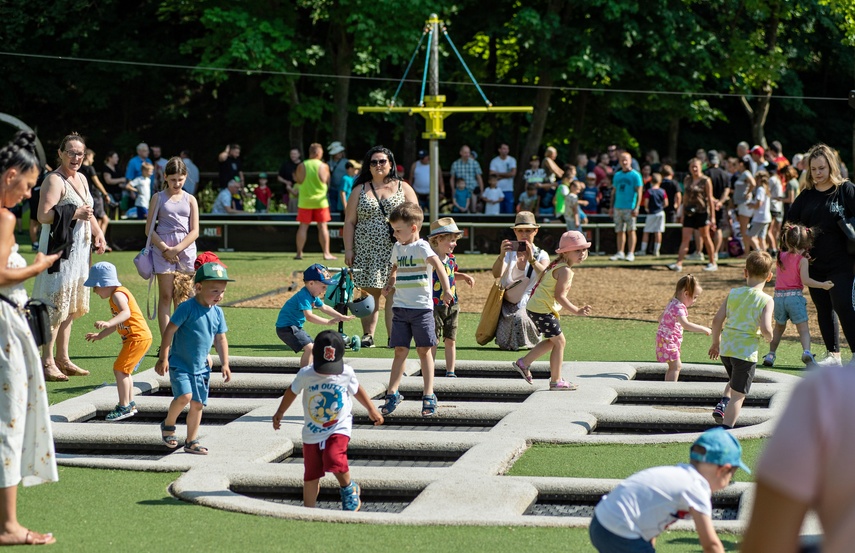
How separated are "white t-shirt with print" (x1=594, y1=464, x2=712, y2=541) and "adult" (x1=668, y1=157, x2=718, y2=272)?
15.4 metres

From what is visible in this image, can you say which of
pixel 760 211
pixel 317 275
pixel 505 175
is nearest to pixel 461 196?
pixel 505 175

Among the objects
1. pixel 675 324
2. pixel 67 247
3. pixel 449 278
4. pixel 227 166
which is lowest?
pixel 675 324

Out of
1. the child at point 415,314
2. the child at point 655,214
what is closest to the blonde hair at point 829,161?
the child at point 415,314

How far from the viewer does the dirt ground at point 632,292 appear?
15.0m

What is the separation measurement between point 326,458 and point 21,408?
1.69 meters

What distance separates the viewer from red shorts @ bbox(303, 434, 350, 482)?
6.54 metres

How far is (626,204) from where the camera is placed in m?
21.3

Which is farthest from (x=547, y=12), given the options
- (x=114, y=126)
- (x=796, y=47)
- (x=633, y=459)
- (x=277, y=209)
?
(x=633, y=459)

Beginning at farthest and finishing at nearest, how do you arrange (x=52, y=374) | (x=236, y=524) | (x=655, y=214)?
(x=655, y=214), (x=52, y=374), (x=236, y=524)

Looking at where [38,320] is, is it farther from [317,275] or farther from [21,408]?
[317,275]

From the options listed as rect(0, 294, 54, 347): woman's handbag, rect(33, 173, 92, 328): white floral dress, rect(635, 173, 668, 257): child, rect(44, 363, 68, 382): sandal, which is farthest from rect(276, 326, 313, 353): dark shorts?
rect(635, 173, 668, 257): child

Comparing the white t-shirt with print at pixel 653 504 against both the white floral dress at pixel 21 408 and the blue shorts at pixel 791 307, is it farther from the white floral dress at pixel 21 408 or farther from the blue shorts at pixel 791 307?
the blue shorts at pixel 791 307

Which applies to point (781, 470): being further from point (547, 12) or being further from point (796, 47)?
point (796, 47)

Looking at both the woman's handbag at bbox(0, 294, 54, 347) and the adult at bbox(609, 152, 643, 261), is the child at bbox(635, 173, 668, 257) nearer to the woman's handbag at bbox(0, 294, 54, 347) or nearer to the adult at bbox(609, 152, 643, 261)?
the adult at bbox(609, 152, 643, 261)
